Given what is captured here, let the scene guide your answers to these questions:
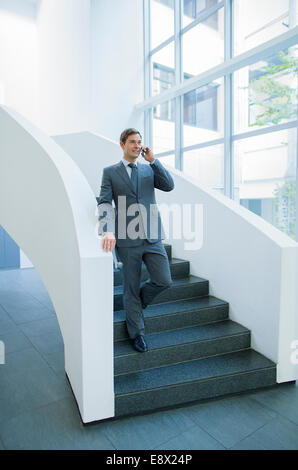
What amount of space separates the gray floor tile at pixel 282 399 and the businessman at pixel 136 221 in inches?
35.1

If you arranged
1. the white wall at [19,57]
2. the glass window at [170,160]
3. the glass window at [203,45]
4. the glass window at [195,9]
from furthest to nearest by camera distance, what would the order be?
the white wall at [19,57] → the glass window at [170,160] → the glass window at [195,9] → the glass window at [203,45]

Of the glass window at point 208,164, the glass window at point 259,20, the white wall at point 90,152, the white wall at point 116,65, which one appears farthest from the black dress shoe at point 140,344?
the white wall at point 116,65

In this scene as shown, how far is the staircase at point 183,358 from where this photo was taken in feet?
6.98

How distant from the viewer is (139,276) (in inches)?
90.7

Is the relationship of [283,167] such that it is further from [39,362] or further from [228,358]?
[39,362]

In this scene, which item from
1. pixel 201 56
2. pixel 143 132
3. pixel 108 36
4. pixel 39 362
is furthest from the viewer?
pixel 143 132

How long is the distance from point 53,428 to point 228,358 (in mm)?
1335

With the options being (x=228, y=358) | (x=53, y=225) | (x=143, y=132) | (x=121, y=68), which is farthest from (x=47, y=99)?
(x=228, y=358)

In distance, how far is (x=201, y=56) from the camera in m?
6.18

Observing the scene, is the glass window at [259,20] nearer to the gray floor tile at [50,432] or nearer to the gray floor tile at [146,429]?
the gray floor tile at [146,429]

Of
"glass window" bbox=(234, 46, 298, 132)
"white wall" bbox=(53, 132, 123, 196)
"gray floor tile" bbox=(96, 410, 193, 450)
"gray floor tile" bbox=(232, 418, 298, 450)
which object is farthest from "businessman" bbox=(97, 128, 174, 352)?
"glass window" bbox=(234, 46, 298, 132)

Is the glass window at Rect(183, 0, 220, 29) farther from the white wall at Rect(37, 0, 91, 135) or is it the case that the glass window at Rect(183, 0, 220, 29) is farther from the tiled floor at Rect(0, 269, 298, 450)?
the tiled floor at Rect(0, 269, 298, 450)

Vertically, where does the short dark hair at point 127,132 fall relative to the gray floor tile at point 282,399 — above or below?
above

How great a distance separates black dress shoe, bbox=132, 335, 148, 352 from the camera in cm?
231
